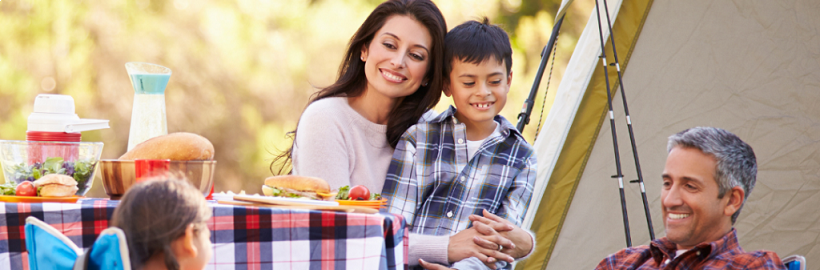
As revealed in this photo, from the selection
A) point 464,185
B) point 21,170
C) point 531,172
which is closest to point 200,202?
point 21,170

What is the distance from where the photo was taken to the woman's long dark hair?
1920mm

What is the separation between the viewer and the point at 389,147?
192cm

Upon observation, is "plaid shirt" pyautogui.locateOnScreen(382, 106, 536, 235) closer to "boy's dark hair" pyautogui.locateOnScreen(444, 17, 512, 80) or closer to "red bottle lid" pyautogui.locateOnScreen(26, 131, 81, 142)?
"boy's dark hair" pyautogui.locateOnScreen(444, 17, 512, 80)

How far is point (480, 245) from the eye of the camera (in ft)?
5.14

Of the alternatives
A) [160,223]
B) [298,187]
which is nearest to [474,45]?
[298,187]

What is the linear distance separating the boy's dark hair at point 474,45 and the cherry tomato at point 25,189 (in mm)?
1144

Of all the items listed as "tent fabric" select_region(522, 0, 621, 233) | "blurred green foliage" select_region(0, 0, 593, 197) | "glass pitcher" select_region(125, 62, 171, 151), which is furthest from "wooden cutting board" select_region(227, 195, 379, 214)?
"blurred green foliage" select_region(0, 0, 593, 197)

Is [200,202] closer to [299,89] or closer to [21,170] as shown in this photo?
[21,170]

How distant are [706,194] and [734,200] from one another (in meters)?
0.07

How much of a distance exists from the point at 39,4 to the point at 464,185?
7.65 metres

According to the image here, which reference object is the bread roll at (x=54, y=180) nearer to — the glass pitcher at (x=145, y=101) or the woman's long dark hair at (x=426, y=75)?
the glass pitcher at (x=145, y=101)

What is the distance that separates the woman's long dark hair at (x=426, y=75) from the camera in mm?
1920

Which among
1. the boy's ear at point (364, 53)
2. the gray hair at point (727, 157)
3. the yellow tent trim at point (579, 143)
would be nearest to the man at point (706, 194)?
the gray hair at point (727, 157)

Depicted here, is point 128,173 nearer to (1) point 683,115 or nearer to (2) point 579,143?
(2) point 579,143
